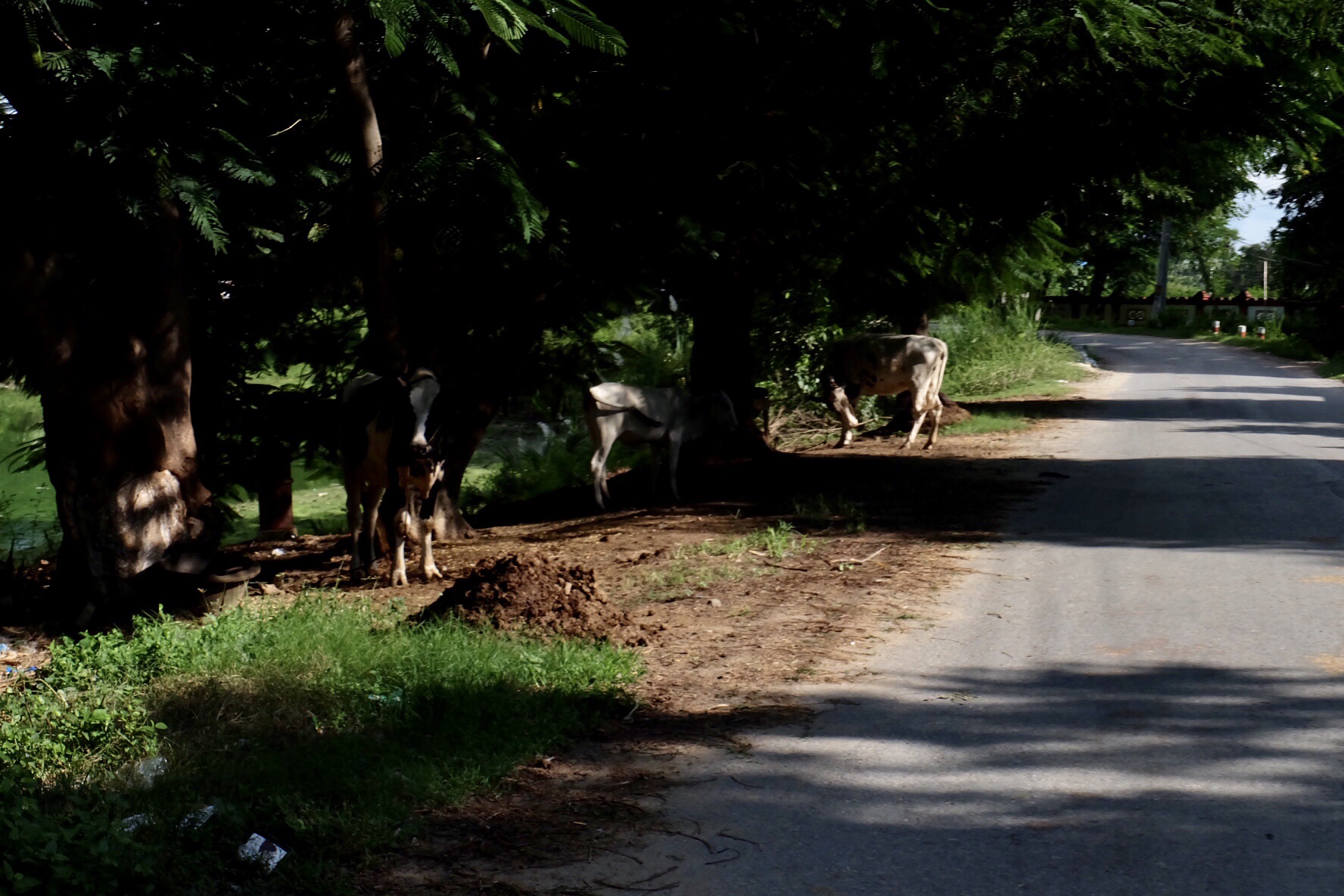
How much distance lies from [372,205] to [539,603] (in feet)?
9.75

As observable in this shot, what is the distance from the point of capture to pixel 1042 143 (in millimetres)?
13258

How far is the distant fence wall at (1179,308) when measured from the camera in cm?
5800

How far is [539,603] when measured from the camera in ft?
25.3

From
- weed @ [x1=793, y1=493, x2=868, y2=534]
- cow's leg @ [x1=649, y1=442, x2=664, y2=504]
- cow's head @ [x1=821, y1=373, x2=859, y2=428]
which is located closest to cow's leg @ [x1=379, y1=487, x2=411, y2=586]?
weed @ [x1=793, y1=493, x2=868, y2=534]

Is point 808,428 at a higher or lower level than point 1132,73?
lower

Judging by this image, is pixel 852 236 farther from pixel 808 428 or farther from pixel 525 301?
pixel 808 428

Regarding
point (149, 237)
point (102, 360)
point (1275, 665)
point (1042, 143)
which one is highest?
point (1042, 143)

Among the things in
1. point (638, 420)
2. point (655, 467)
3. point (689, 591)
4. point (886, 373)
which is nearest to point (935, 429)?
point (886, 373)

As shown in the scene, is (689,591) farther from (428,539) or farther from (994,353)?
(994,353)

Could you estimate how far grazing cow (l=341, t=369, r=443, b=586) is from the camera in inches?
398

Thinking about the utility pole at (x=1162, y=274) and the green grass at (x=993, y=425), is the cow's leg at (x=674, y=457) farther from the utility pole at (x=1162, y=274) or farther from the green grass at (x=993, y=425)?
the utility pole at (x=1162, y=274)

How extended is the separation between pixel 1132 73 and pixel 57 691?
974 centimetres

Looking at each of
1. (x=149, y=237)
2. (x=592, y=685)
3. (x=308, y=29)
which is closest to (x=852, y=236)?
(x=308, y=29)

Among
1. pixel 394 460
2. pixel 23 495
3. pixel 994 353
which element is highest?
pixel 994 353
